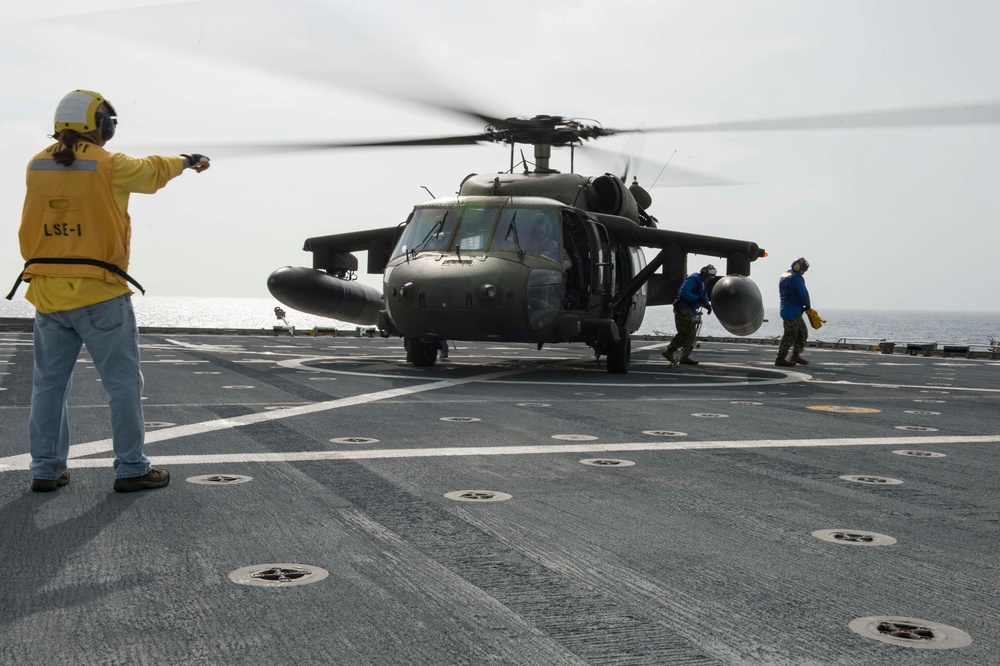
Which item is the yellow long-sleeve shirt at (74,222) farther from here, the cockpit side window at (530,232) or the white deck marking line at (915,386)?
the white deck marking line at (915,386)

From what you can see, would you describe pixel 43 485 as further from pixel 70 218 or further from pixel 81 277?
pixel 70 218

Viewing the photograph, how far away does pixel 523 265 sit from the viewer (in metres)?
12.2

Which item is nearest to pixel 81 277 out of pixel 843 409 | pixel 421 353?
pixel 843 409

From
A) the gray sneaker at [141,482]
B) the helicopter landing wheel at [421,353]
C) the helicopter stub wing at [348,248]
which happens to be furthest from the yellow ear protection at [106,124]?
the helicopter stub wing at [348,248]

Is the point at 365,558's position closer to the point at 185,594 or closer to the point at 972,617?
the point at 185,594

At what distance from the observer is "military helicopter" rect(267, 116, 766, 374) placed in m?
12.0

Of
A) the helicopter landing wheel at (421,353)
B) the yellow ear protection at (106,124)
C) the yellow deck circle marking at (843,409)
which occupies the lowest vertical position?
the yellow deck circle marking at (843,409)

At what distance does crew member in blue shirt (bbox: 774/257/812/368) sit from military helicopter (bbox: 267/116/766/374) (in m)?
1.06

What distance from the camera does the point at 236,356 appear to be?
611 inches

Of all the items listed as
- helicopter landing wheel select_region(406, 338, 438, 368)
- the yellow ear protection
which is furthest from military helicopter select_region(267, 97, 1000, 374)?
the yellow ear protection

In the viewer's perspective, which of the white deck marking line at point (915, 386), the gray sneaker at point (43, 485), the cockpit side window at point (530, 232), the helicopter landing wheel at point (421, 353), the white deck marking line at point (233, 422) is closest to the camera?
the gray sneaker at point (43, 485)

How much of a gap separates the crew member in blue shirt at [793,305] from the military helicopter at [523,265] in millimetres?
1057

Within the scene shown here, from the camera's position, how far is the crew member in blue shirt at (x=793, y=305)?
16484 mm

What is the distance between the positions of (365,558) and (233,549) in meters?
0.50
